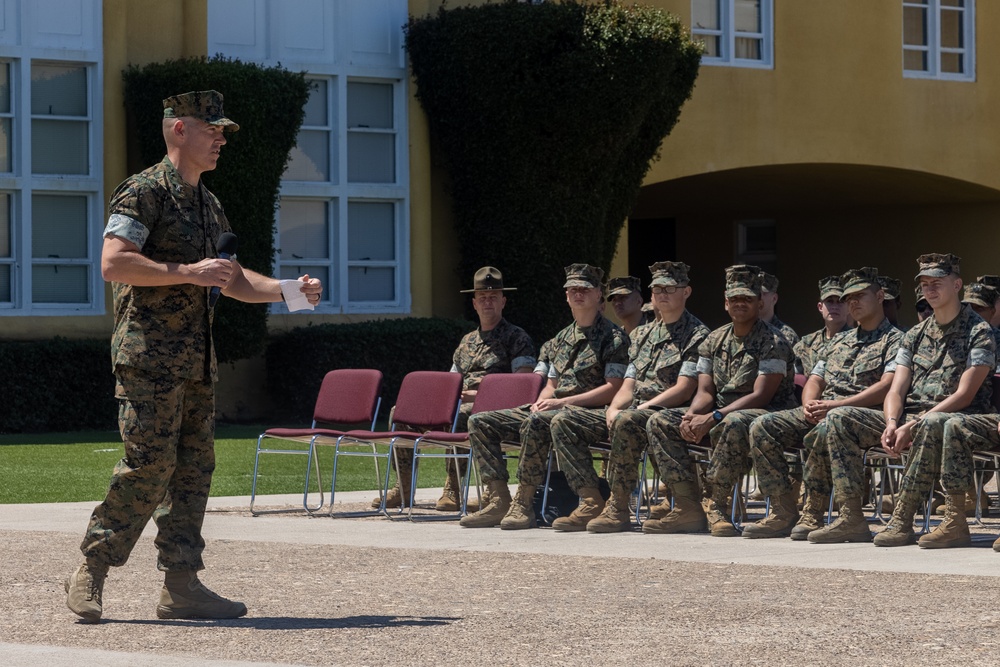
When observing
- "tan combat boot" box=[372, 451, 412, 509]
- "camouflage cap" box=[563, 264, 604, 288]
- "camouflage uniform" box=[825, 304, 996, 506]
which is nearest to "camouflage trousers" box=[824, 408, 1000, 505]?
"camouflage uniform" box=[825, 304, 996, 506]

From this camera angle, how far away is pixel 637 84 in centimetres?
2369

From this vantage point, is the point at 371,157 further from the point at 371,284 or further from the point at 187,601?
the point at 187,601

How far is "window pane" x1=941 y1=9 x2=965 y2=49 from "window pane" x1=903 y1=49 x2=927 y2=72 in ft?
1.62

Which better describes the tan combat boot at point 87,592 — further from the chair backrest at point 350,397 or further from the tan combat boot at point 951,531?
the chair backrest at point 350,397

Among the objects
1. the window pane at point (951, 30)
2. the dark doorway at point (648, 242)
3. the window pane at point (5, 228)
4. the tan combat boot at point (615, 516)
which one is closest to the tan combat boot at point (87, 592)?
the tan combat boot at point (615, 516)

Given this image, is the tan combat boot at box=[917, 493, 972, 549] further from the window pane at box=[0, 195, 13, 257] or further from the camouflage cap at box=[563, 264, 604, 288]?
the window pane at box=[0, 195, 13, 257]

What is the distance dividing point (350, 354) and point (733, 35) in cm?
839

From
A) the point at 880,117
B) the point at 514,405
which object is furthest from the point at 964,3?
the point at 514,405

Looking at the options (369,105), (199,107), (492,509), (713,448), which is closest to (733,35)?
(369,105)

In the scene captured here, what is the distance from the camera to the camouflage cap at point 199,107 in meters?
7.34

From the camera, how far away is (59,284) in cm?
2269

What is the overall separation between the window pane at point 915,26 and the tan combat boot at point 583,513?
19158mm

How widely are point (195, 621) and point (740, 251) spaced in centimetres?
2747

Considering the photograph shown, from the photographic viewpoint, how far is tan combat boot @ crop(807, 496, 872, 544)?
408 inches
